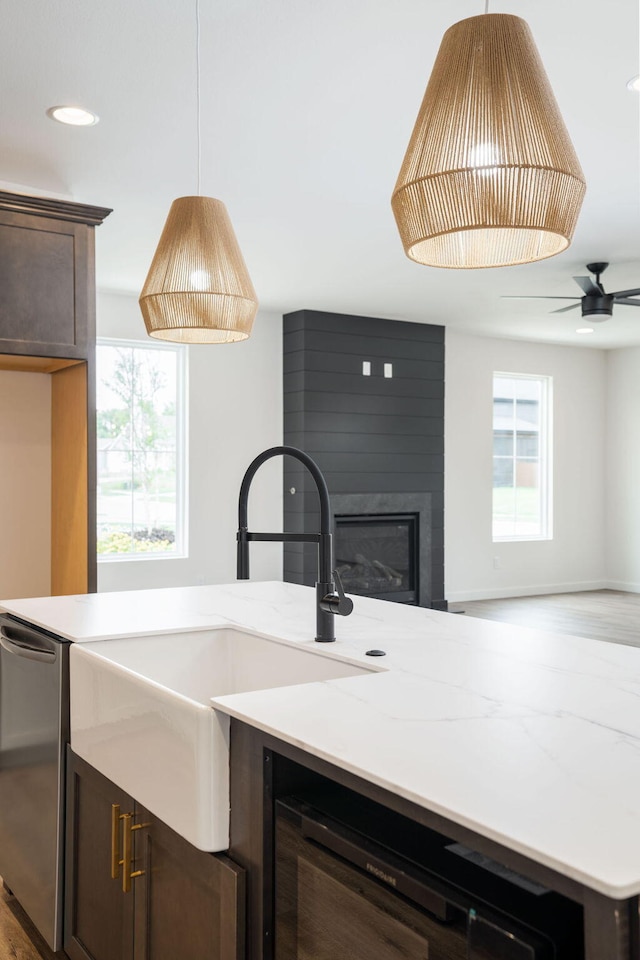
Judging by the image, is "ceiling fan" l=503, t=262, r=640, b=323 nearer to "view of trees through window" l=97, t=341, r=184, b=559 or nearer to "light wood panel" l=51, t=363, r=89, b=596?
"view of trees through window" l=97, t=341, r=184, b=559

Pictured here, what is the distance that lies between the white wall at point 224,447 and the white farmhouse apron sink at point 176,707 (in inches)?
175

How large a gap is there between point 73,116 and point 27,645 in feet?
6.76

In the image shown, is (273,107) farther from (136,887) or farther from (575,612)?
(575,612)

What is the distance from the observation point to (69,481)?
12.7 ft

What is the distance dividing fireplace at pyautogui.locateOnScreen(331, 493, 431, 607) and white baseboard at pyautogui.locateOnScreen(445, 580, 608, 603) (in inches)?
29.3

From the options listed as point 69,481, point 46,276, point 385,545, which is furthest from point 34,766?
point 385,545

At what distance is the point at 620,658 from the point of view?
181cm

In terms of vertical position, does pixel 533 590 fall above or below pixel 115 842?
below

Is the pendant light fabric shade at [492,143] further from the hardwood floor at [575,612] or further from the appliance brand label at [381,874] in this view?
the hardwood floor at [575,612]

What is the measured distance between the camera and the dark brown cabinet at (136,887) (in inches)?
55.9

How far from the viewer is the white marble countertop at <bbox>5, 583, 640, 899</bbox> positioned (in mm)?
934

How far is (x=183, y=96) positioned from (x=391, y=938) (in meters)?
2.85

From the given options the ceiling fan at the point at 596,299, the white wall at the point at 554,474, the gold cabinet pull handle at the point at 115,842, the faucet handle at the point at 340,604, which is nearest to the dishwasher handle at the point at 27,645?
the gold cabinet pull handle at the point at 115,842

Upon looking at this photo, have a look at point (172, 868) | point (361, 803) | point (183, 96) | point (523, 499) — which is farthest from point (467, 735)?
point (523, 499)
